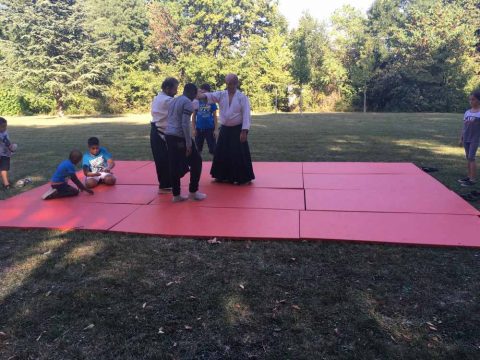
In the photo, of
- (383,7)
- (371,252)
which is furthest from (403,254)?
(383,7)

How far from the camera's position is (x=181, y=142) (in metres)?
5.53

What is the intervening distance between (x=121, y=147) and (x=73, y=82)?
16.0 m

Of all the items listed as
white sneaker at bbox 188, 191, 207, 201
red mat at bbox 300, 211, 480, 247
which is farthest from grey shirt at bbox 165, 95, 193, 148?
red mat at bbox 300, 211, 480, 247

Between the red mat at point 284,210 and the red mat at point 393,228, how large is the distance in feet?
0.03

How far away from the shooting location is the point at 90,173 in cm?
686

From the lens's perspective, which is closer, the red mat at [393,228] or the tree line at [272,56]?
the red mat at [393,228]

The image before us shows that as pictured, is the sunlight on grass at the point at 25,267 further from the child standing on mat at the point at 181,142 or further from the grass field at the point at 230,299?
the child standing on mat at the point at 181,142

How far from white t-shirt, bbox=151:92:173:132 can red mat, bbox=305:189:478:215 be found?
92.9 inches

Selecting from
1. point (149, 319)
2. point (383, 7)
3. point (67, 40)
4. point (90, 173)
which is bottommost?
point (149, 319)

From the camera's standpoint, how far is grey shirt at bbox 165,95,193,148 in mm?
5359

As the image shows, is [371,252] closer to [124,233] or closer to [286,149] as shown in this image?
[124,233]

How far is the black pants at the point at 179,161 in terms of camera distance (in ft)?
18.2

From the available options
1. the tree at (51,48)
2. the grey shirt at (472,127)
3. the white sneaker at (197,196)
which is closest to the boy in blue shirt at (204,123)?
the white sneaker at (197,196)

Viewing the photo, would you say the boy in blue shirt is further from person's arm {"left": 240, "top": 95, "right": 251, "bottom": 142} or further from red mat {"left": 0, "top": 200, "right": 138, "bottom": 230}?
red mat {"left": 0, "top": 200, "right": 138, "bottom": 230}
